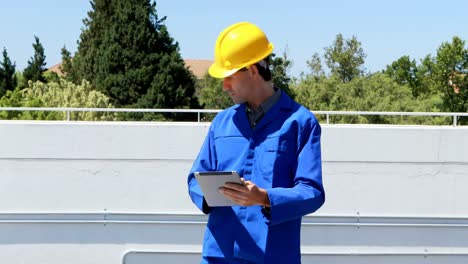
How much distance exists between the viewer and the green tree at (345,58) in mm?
62812

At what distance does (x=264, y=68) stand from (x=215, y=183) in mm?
428

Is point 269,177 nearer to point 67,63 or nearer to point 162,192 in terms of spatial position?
point 162,192

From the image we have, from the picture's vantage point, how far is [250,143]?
2.41 metres

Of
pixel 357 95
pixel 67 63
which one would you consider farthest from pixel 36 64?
pixel 357 95

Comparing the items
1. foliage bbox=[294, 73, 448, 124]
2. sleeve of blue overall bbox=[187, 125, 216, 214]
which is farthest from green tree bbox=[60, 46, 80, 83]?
A: sleeve of blue overall bbox=[187, 125, 216, 214]

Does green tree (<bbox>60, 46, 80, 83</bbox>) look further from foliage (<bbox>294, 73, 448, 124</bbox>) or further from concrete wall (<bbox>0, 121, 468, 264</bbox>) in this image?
concrete wall (<bbox>0, 121, 468, 264</bbox>)

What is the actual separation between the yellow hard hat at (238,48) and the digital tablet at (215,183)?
349mm

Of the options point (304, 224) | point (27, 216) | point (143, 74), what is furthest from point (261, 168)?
point (143, 74)

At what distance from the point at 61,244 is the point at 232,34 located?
122 inches

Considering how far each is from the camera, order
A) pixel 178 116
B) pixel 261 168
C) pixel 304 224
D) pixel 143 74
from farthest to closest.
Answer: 1. pixel 143 74
2. pixel 178 116
3. pixel 304 224
4. pixel 261 168

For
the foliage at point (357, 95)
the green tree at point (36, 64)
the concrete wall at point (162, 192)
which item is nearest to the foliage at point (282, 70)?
the foliage at point (357, 95)

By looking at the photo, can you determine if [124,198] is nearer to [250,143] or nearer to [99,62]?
[250,143]

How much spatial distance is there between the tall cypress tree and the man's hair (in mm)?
42781

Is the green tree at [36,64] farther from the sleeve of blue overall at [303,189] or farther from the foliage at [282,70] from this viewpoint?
the sleeve of blue overall at [303,189]
